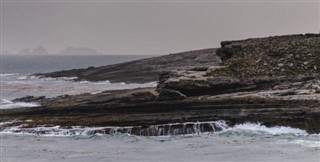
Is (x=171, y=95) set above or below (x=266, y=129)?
above

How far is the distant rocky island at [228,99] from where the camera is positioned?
3247 cm

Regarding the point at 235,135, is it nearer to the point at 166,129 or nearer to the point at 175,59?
the point at 166,129

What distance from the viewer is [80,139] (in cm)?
3244

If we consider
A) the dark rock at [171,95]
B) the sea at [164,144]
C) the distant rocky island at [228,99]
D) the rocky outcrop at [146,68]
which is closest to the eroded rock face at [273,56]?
the distant rocky island at [228,99]

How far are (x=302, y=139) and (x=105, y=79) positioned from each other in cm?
6867

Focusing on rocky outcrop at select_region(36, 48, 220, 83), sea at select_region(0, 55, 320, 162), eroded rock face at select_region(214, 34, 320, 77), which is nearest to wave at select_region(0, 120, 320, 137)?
sea at select_region(0, 55, 320, 162)

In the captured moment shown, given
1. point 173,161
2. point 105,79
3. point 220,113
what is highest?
point 105,79

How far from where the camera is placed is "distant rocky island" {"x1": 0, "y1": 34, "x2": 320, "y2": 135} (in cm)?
3247

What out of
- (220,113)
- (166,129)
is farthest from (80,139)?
(220,113)

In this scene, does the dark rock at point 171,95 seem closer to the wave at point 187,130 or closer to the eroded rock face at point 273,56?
the wave at point 187,130

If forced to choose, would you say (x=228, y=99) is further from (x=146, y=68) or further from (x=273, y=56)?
(x=146, y=68)

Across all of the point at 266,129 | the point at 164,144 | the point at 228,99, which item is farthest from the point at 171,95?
the point at 266,129

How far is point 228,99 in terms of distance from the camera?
111 ft

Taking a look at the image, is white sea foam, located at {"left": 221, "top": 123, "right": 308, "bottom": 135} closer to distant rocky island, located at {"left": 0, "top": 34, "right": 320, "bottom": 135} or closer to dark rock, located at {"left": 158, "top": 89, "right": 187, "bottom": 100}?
distant rocky island, located at {"left": 0, "top": 34, "right": 320, "bottom": 135}
